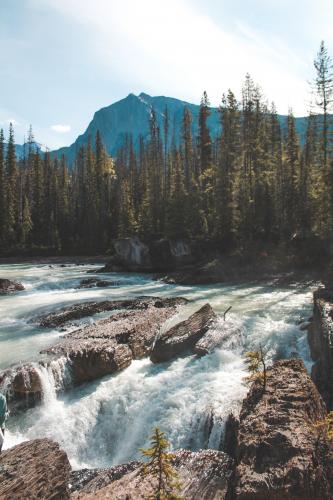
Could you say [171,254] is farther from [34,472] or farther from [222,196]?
[34,472]

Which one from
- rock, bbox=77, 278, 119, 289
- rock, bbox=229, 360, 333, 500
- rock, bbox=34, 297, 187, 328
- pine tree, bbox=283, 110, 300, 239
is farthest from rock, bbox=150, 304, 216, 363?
pine tree, bbox=283, 110, 300, 239

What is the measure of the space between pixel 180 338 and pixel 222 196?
25322 millimetres

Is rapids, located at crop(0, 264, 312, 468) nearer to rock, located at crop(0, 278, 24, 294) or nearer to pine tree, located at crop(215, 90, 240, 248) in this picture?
rock, located at crop(0, 278, 24, 294)

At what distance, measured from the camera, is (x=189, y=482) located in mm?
6852

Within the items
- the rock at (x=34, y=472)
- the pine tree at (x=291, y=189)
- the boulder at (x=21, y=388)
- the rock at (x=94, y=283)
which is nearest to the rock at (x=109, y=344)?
the boulder at (x=21, y=388)

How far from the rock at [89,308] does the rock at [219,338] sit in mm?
5567

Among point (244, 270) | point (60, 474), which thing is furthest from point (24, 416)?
point (244, 270)

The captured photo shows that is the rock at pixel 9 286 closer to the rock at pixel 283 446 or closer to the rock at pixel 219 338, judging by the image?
the rock at pixel 219 338

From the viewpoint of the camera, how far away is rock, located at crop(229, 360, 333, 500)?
502 centimetres

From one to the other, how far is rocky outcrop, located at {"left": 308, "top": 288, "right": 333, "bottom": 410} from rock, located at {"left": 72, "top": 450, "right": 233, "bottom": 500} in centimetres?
356

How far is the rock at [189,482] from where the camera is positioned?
20.9 ft

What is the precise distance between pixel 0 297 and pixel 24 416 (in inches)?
598

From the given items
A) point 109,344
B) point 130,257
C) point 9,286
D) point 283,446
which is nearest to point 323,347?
point 283,446

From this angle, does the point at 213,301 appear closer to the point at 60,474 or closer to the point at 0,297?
the point at 0,297
